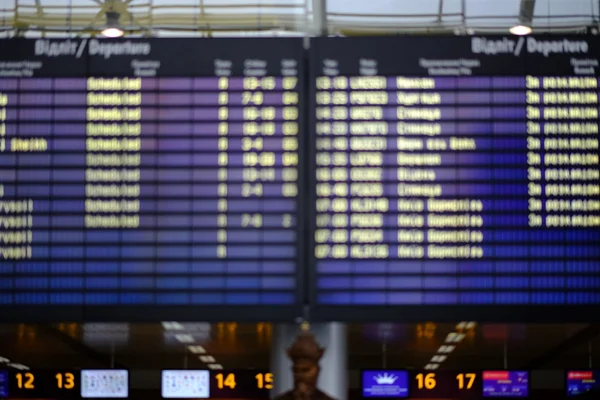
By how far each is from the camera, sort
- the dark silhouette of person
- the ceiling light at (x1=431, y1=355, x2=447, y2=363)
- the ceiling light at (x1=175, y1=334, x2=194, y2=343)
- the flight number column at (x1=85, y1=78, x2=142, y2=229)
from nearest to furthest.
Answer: the dark silhouette of person → the flight number column at (x1=85, y1=78, x2=142, y2=229) → the ceiling light at (x1=175, y1=334, x2=194, y2=343) → the ceiling light at (x1=431, y1=355, x2=447, y2=363)

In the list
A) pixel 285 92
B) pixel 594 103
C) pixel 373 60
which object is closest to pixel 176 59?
pixel 285 92

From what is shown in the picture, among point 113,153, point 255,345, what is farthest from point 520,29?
point 255,345

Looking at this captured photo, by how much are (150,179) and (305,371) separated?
2245mm

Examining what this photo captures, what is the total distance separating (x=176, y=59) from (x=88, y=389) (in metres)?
6.03

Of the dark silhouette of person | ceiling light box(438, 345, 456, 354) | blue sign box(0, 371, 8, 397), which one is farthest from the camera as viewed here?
Result: ceiling light box(438, 345, 456, 354)

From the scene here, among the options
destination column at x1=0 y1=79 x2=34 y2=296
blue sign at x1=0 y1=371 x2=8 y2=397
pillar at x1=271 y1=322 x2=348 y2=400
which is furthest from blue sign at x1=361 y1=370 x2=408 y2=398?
destination column at x1=0 y1=79 x2=34 y2=296

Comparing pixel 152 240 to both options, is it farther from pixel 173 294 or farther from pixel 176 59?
pixel 176 59

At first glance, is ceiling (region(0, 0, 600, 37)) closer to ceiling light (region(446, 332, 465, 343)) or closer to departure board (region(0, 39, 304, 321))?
departure board (region(0, 39, 304, 321))

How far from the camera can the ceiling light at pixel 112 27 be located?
8.95 m

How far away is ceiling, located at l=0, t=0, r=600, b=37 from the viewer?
9.04m

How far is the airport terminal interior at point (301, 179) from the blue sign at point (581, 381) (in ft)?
19.3

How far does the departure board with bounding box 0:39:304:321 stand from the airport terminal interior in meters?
0.01

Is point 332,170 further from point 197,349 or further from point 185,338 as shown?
point 197,349

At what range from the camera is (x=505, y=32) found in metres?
9.04
